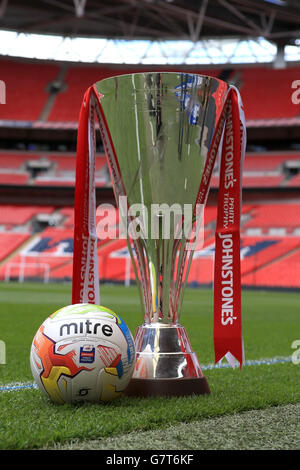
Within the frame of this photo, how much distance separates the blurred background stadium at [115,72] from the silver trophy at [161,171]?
694 inches

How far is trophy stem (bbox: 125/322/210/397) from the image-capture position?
7.48ft

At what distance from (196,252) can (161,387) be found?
17531 mm

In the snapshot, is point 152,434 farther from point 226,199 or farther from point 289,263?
point 289,263

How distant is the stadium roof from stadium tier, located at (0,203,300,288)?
24.3ft

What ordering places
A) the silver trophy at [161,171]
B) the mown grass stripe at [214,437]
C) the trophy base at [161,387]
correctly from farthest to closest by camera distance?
the silver trophy at [161,171], the trophy base at [161,387], the mown grass stripe at [214,437]

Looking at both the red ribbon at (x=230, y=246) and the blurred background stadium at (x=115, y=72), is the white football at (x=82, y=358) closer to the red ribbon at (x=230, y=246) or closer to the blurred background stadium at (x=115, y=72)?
the red ribbon at (x=230, y=246)

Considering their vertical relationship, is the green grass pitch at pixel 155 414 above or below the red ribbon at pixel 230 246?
below

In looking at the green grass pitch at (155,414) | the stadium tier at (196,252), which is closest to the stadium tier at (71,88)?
the stadium tier at (196,252)

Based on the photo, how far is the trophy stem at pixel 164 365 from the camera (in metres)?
2.28

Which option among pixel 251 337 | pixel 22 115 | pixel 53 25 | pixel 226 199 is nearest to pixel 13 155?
pixel 22 115

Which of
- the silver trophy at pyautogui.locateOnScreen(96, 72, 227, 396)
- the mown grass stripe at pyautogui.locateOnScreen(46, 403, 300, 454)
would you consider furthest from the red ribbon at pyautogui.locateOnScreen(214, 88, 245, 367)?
the mown grass stripe at pyautogui.locateOnScreen(46, 403, 300, 454)

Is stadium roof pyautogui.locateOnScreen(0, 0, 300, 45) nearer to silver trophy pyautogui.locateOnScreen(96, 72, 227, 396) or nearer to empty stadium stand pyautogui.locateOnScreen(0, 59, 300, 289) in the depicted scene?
empty stadium stand pyautogui.locateOnScreen(0, 59, 300, 289)

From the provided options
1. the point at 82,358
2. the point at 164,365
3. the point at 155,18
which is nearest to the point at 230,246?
the point at 164,365

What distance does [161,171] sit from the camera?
2.44 meters
